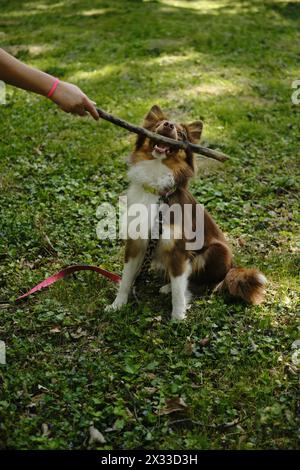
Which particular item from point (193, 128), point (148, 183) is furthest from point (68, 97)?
point (193, 128)

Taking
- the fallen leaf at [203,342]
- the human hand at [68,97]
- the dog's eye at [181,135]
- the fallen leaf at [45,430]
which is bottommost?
the fallen leaf at [203,342]

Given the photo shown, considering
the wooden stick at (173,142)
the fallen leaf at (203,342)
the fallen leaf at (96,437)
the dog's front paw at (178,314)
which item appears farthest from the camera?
the dog's front paw at (178,314)

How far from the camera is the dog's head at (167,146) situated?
4.41 metres

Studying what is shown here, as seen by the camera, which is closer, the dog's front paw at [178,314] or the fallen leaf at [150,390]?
the fallen leaf at [150,390]

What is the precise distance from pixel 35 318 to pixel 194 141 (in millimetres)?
1966

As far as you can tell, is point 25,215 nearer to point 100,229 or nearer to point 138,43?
point 100,229

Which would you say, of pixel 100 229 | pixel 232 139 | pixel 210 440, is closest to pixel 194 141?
pixel 100 229

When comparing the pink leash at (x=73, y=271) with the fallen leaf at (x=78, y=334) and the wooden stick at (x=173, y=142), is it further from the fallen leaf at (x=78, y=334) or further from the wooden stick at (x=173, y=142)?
the wooden stick at (x=173, y=142)

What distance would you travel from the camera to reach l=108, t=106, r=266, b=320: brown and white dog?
14.5 ft

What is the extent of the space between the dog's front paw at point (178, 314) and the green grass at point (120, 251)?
0.28 feet

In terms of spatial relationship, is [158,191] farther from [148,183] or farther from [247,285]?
[247,285]

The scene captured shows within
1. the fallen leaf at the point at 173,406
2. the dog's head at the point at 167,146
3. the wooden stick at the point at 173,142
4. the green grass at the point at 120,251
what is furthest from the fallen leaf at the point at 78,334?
the wooden stick at the point at 173,142

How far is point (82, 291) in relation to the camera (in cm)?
472

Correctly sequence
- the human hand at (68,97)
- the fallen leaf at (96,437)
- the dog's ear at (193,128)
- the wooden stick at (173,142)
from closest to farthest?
the fallen leaf at (96,437), the human hand at (68,97), the wooden stick at (173,142), the dog's ear at (193,128)
